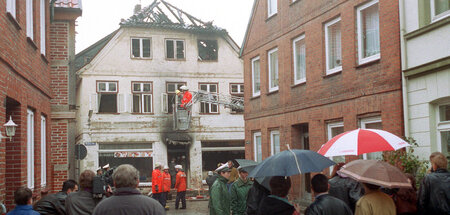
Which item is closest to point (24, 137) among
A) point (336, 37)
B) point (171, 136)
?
point (336, 37)

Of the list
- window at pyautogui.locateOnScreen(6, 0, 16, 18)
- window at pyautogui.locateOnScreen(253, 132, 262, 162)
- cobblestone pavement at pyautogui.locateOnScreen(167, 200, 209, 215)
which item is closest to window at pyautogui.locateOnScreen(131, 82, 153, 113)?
cobblestone pavement at pyautogui.locateOnScreen(167, 200, 209, 215)

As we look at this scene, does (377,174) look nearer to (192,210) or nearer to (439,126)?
(439,126)

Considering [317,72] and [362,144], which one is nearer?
[362,144]

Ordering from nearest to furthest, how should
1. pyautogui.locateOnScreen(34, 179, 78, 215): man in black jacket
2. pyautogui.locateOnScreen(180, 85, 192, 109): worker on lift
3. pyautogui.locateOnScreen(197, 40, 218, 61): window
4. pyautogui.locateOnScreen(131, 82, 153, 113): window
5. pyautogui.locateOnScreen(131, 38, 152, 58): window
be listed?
1. pyautogui.locateOnScreen(34, 179, 78, 215): man in black jacket
2. pyautogui.locateOnScreen(180, 85, 192, 109): worker on lift
3. pyautogui.locateOnScreen(131, 82, 153, 113): window
4. pyautogui.locateOnScreen(131, 38, 152, 58): window
5. pyautogui.locateOnScreen(197, 40, 218, 61): window

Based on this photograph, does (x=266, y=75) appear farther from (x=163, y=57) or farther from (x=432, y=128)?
(x=163, y=57)

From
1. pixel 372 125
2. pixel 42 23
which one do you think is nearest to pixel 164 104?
pixel 42 23

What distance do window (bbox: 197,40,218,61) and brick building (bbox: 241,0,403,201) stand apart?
426 inches

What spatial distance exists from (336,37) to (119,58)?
1892cm

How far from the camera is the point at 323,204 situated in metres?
5.62

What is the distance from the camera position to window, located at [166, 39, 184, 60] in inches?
1359

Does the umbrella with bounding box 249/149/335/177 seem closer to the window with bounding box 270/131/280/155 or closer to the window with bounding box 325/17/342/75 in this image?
the window with bounding box 325/17/342/75

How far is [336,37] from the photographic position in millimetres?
17109

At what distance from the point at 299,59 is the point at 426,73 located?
295 inches

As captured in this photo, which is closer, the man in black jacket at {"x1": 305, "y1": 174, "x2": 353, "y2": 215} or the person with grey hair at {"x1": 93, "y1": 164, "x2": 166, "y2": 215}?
the person with grey hair at {"x1": 93, "y1": 164, "x2": 166, "y2": 215}
